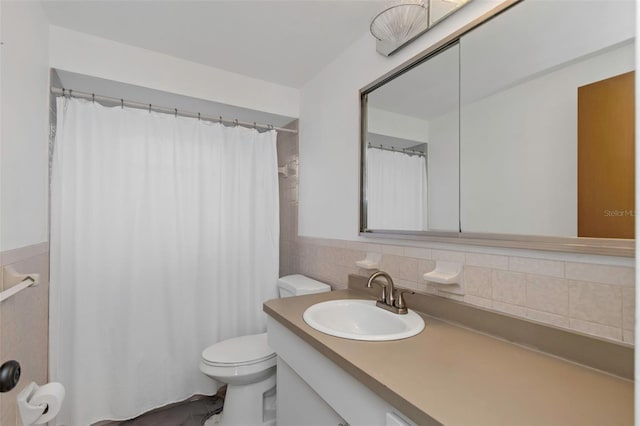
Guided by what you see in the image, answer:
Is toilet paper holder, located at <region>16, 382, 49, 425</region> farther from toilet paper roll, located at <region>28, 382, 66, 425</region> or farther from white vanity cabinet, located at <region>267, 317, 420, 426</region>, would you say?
white vanity cabinet, located at <region>267, 317, 420, 426</region>

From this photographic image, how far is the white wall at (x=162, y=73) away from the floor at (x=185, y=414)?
6.63 ft

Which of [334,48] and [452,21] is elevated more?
[334,48]

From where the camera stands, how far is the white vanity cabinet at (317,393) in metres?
0.79

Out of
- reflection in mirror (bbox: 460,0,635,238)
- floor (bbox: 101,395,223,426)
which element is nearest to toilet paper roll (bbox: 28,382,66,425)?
floor (bbox: 101,395,223,426)

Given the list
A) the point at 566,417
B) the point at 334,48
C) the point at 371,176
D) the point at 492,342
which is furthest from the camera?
the point at 334,48

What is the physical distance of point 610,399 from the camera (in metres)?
0.68

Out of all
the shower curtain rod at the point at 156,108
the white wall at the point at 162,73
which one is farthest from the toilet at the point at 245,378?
the white wall at the point at 162,73

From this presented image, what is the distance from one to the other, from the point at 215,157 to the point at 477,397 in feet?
6.31

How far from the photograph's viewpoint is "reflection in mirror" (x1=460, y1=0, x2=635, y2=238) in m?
0.80

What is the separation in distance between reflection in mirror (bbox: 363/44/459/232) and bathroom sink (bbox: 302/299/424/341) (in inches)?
16.0

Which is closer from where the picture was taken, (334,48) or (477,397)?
(477,397)

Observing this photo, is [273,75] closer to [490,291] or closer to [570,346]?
[490,291]

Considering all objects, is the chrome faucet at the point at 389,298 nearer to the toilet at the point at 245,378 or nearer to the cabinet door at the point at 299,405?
the cabinet door at the point at 299,405

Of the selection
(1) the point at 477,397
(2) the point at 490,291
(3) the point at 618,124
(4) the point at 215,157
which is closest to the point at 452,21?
(3) the point at 618,124
